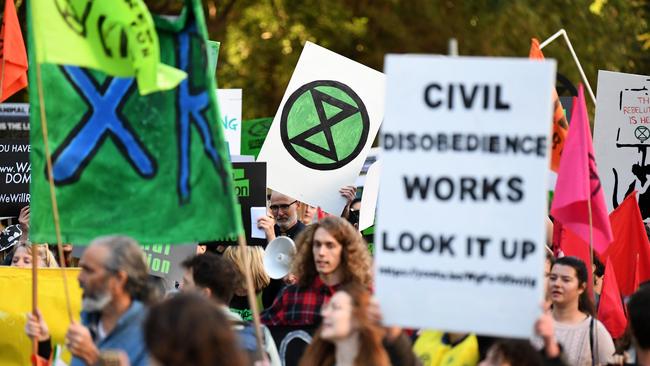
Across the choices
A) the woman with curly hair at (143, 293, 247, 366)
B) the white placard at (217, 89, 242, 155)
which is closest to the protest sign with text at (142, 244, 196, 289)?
the white placard at (217, 89, 242, 155)

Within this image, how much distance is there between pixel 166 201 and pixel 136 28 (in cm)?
74

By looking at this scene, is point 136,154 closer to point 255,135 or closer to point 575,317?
point 575,317

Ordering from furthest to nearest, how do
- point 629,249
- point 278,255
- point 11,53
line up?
point 11,53 < point 629,249 < point 278,255

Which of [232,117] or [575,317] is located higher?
[232,117]

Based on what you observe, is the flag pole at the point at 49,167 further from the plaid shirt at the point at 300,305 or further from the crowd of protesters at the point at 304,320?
the plaid shirt at the point at 300,305

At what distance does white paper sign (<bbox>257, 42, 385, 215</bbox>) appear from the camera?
10.2 metres

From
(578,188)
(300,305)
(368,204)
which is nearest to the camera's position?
(578,188)

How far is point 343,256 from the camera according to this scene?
7340 millimetres

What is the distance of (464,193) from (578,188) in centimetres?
197

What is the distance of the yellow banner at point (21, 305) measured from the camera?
27.7ft

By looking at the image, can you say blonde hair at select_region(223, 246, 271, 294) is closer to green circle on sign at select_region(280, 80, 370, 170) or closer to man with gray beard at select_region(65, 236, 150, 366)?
green circle on sign at select_region(280, 80, 370, 170)

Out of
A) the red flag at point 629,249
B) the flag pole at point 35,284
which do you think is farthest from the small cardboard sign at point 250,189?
the flag pole at point 35,284

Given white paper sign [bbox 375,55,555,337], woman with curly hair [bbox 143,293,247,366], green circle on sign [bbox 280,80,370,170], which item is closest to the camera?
woman with curly hair [bbox 143,293,247,366]

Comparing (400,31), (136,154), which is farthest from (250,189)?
(400,31)
